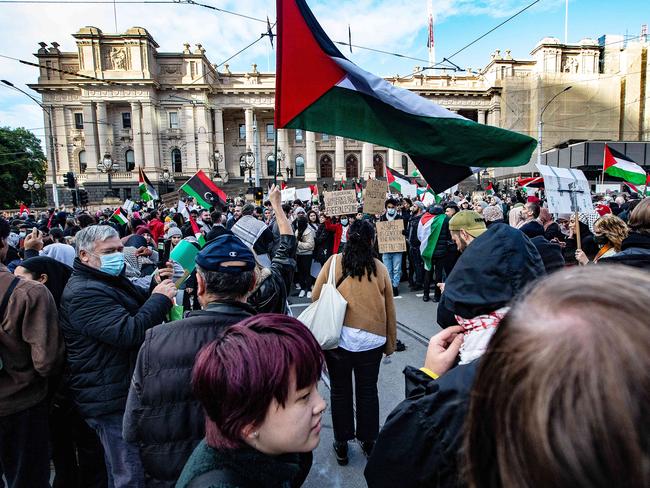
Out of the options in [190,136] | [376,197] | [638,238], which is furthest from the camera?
[190,136]

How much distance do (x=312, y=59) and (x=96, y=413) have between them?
2.75 meters

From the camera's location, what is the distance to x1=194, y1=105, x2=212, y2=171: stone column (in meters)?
45.8

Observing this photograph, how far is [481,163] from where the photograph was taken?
2828 millimetres

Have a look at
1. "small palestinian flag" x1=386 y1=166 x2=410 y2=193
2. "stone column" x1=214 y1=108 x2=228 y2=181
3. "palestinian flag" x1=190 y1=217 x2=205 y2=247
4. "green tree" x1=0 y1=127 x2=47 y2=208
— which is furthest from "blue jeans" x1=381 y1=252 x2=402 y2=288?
"green tree" x1=0 y1=127 x2=47 y2=208

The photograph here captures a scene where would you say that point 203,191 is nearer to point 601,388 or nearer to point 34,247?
point 34,247

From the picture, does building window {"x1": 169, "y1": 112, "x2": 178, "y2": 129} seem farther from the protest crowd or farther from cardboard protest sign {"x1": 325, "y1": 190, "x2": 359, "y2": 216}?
the protest crowd

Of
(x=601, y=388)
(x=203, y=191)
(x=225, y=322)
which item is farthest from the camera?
(x=203, y=191)

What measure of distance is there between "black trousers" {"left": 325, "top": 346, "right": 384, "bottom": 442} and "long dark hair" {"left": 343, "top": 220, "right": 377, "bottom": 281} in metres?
0.63

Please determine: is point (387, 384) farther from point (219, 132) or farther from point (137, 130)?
point (219, 132)

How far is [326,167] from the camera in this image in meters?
55.5

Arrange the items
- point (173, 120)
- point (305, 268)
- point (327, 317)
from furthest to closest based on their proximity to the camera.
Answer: point (173, 120) → point (305, 268) → point (327, 317)

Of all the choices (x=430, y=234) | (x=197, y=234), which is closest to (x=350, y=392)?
(x=197, y=234)

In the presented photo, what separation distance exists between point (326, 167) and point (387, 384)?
52.5m

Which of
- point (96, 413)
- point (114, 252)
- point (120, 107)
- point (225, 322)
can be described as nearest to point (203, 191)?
point (114, 252)
